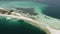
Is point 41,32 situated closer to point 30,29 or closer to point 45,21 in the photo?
point 30,29

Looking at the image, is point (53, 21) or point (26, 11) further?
point (26, 11)

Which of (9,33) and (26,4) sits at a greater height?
(26,4)

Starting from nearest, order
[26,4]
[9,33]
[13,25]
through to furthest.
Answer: [9,33]
[13,25]
[26,4]

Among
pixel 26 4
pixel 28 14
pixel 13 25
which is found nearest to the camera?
pixel 13 25

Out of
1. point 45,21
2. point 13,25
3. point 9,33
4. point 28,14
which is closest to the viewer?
point 9,33

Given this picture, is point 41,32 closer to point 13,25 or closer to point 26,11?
point 13,25

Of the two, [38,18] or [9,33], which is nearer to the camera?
[9,33]

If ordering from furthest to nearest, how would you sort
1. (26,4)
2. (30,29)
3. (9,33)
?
1. (26,4)
2. (30,29)
3. (9,33)

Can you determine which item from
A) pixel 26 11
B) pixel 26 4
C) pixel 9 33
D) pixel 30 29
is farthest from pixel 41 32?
pixel 26 4

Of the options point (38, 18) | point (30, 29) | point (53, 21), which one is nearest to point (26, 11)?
point (38, 18)
